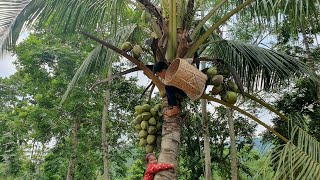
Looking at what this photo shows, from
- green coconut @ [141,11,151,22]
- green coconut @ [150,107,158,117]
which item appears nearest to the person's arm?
green coconut @ [150,107,158,117]

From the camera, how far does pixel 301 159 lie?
2.29 meters

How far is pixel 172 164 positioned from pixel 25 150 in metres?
9.19

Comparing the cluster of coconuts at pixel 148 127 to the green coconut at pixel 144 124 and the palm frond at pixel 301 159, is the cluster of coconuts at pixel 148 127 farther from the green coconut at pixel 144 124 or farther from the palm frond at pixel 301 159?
the palm frond at pixel 301 159

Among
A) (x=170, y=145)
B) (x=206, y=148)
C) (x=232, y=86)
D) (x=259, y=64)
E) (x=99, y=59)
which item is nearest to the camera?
(x=170, y=145)

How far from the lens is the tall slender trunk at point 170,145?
277cm

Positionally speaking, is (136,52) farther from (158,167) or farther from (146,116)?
(158,167)

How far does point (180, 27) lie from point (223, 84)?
0.59 metres

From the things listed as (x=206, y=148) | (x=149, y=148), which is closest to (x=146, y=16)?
(x=149, y=148)

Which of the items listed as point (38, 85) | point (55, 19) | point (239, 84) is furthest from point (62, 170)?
point (239, 84)

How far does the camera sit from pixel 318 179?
209cm

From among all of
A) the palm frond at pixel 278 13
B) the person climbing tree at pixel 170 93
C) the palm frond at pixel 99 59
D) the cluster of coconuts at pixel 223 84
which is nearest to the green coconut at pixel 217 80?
the cluster of coconuts at pixel 223 84

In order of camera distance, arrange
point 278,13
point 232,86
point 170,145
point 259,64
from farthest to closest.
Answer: point 259,64
point 278,13
point 232,86
point 170,145

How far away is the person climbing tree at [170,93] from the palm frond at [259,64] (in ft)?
2.93

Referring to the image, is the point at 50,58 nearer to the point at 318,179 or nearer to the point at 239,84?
the point at 239,84
